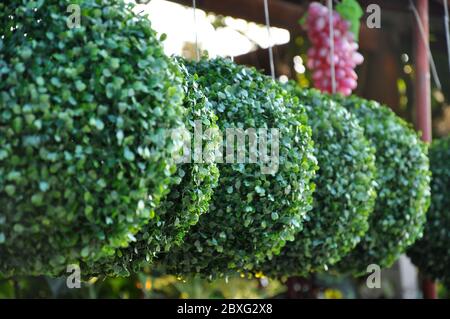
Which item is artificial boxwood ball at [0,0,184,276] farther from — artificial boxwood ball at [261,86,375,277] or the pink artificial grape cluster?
the pink artificial grape cluster

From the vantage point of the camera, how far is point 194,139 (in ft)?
7.20

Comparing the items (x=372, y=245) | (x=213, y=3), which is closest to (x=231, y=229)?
(x=372, y=245)

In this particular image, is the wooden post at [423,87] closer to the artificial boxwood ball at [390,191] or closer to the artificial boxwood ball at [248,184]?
the artificial boxwood ball at [390,191]

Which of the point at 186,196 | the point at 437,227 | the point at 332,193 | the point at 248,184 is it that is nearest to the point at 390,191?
the point at 332,193

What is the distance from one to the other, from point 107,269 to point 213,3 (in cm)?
258

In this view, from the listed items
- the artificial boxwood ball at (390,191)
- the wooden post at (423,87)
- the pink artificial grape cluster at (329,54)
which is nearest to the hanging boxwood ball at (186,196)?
the artificial boxwood ball at (390,191)

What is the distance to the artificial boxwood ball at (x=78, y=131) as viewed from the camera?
182 centimetres

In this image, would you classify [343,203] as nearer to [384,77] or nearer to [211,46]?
[211,46]

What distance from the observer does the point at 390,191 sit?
11.2 ft

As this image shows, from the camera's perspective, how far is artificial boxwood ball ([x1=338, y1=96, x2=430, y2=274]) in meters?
3.40

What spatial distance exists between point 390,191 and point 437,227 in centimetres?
72

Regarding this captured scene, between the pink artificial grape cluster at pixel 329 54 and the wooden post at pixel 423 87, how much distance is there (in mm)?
Answer: 743

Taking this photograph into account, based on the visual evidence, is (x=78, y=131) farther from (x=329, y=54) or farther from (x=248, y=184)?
(x=329, y=54)

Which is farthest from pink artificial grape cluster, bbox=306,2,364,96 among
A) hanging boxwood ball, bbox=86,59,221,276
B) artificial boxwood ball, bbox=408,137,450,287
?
hanging boxwood ball, bbox=86,59,221,276
